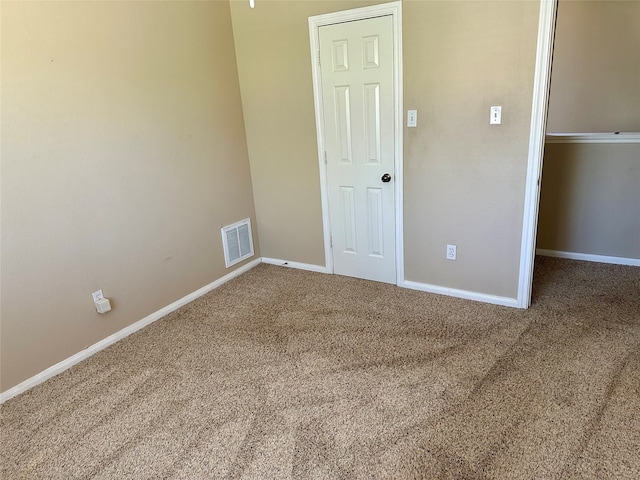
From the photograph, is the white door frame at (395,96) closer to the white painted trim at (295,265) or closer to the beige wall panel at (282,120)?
the beige wall panel at (282,120)

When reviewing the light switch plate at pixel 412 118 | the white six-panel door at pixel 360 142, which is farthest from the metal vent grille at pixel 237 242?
the light switch plate at pixel 412 118

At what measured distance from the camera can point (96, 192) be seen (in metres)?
2.55

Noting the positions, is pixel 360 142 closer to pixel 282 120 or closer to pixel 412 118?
pixel 412 118

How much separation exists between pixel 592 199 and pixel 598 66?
1402 mm

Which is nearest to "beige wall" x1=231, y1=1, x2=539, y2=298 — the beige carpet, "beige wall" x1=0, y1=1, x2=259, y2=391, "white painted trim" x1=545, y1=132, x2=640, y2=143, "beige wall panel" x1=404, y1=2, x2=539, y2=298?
"beige wall panel" x1=404, y1=2, x2=539, y2=298

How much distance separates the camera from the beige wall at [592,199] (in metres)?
3.33

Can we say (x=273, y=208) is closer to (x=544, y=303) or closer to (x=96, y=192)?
(x=96, y=192)

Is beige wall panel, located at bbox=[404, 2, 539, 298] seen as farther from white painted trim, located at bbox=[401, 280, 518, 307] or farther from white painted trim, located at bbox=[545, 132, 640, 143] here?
white painted trim, located at bbox=[545, 132, 640, 143]

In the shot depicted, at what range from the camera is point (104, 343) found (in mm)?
2691

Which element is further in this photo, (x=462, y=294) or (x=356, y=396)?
(x=462, y=294)

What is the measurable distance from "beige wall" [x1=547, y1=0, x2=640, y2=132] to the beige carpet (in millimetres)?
1792

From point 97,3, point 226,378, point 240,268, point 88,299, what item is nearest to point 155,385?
point 226,378

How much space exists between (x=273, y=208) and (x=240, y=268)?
61cm

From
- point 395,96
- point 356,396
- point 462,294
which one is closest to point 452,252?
point 462,294
